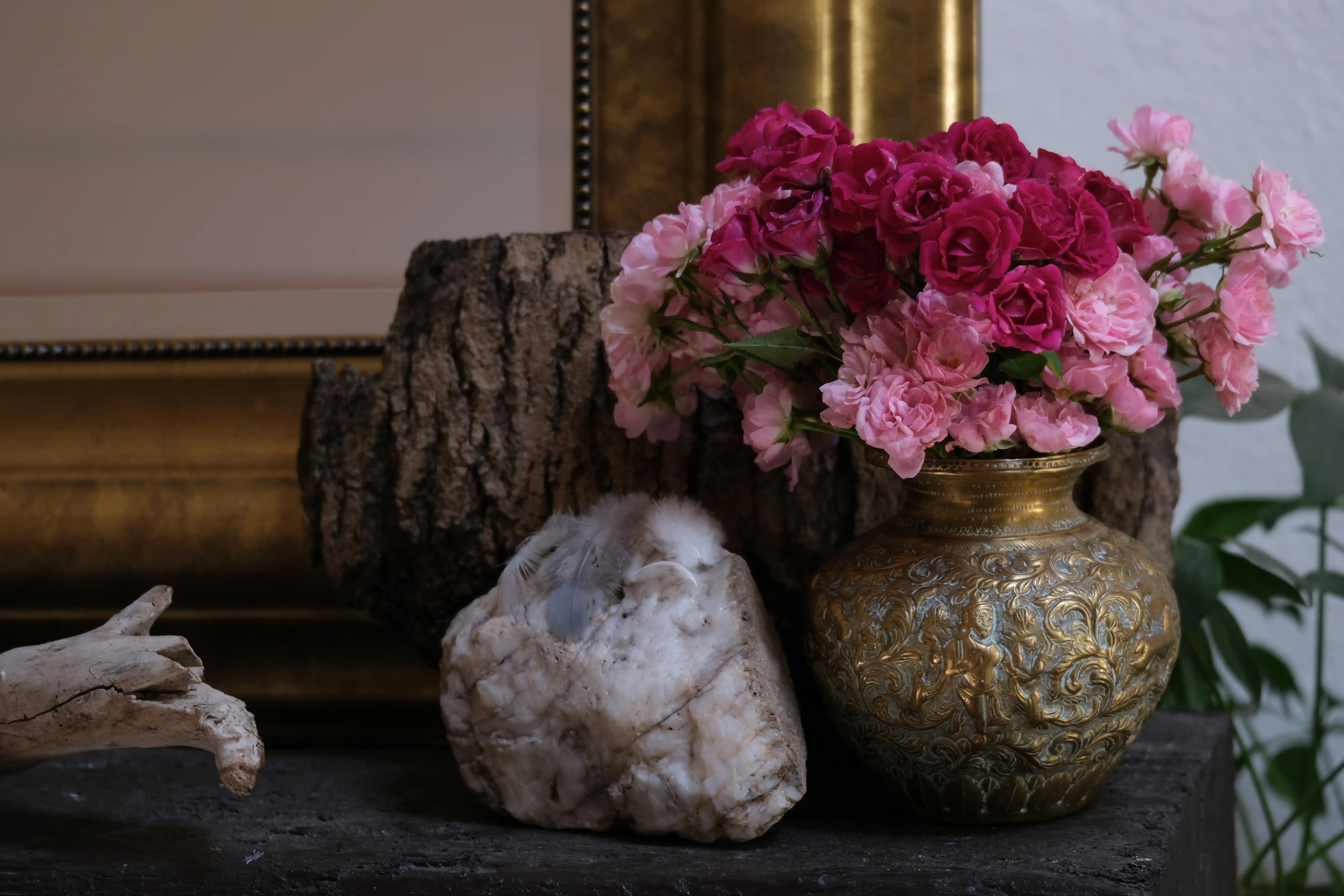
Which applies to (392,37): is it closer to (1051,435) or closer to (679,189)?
(679,189)

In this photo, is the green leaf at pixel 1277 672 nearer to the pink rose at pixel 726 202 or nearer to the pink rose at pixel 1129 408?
the pink rose at pixel 1129 408

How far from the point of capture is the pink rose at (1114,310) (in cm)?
80

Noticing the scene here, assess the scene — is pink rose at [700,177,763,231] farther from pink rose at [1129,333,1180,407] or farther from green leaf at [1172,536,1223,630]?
green leaf at [1172,536,1223,630]

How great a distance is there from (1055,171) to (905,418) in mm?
253

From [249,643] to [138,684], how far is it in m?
0.54

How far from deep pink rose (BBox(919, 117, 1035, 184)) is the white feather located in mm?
369

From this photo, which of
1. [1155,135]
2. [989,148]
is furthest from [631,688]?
[1155,135]

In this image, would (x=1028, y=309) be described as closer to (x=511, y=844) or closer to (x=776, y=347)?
(x=776, y=347)

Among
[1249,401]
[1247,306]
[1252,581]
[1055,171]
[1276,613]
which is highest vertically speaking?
[1055,171]

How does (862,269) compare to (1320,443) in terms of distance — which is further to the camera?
(1320,443)

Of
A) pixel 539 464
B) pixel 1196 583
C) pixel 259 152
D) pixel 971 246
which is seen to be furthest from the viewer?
pixel 259 152

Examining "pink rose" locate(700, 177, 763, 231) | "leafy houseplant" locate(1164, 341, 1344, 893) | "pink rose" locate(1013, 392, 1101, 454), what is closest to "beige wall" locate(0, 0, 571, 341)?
"pink rose" locate(700, 177, 763, 231)

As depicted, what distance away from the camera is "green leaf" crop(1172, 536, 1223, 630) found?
124 centimetres

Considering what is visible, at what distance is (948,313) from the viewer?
2.59 ft
